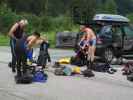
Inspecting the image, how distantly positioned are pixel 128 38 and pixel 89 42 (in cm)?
310

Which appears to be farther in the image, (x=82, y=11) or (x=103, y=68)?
(x=82, y=11)

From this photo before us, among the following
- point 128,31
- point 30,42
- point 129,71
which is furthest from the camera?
point 128,31

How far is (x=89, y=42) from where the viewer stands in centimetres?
1909

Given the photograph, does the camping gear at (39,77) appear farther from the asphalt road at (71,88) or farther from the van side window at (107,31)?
the van side window at (107,31)

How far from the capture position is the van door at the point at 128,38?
2166 cm

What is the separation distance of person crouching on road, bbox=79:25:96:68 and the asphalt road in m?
0.89

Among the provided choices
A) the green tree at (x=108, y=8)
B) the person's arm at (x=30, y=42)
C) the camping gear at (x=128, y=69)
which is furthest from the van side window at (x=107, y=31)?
the green tree at (x=108, y=8)

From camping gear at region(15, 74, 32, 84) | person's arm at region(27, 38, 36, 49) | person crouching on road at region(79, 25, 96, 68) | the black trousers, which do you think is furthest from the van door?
camping gear at region(15, 74, 32, 84)

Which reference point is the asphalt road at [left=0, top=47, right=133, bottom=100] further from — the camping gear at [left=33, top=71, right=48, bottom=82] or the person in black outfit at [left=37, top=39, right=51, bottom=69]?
the person in black outfit at [left=37, top=39, right=51, bottom=69]

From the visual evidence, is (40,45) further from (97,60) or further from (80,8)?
(80,8)

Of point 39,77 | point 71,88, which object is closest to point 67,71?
point 39,77

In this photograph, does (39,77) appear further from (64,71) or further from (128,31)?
(128,31)

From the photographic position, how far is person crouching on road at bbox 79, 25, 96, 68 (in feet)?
60.7

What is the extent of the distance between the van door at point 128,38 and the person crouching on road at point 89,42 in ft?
8.32
